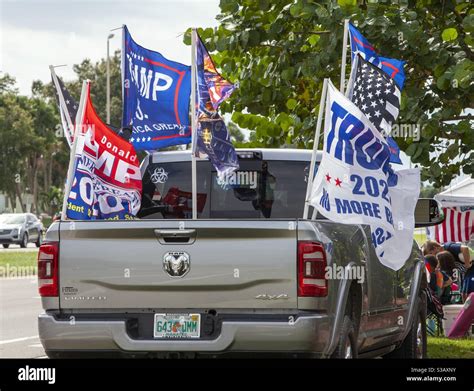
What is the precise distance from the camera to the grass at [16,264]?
97.8 feet

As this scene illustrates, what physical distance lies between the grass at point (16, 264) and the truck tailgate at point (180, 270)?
71.0ft

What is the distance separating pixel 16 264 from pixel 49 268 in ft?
83.3

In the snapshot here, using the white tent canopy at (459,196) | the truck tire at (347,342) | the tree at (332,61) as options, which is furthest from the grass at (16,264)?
the truck tire at (347,342)

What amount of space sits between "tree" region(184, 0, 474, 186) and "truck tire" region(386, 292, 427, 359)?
7.87 ft

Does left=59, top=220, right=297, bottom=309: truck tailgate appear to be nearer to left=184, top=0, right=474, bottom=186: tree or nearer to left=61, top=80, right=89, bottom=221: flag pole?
left=61, top=80, right=89, bottom=221: flag pole

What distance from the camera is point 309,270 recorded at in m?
7.53

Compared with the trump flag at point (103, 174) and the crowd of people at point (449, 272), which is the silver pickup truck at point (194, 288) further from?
the crowd of people at point (449, 272)

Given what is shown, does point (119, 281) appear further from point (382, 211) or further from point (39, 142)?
point (39, 142)

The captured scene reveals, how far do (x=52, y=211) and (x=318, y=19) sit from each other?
273 ft

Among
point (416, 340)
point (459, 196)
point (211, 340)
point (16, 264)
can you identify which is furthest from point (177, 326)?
point (16, 264)

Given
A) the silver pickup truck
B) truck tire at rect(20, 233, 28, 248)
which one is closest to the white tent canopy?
the silver pickup truck

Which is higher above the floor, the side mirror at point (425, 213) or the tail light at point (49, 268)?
the side mirror at point (425, 213)

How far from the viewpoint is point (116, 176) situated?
9.00 meters

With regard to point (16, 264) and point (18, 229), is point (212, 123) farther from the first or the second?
point (18, 229)
